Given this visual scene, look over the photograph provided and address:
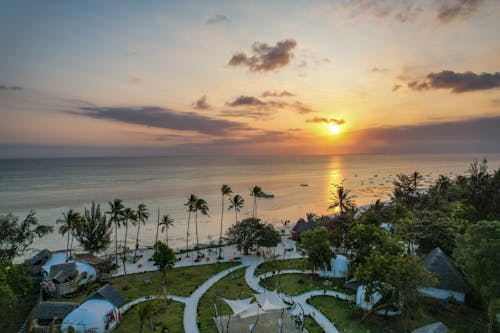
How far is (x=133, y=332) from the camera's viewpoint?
82.5ft

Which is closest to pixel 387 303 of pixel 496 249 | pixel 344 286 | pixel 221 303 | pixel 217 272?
pixel 344 286

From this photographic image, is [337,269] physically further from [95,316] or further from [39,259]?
[39,259]

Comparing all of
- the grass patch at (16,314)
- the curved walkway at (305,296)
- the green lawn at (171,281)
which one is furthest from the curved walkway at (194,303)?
the grass patch at (16,314)

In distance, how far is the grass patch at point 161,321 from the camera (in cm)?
2567

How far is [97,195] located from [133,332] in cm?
10054

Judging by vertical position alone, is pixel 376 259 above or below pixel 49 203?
above

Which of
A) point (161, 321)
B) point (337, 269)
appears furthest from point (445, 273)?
point (161, 321)

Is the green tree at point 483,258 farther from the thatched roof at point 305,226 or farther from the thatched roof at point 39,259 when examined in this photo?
the thatched roof at point 39,259

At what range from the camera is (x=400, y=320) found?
26.8m

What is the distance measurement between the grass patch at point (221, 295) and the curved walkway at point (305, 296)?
106 centimetres

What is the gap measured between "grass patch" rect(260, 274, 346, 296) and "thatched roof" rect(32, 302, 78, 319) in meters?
22.4

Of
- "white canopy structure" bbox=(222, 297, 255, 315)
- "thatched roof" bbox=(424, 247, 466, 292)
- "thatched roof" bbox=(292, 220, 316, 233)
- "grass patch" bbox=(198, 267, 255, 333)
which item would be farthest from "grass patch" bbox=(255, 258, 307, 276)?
"thatched roof" bbox=(424, 247, 466, 292)

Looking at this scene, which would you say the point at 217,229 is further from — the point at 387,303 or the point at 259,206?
the point at 387,303

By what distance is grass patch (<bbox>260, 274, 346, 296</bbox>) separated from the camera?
113 ft
